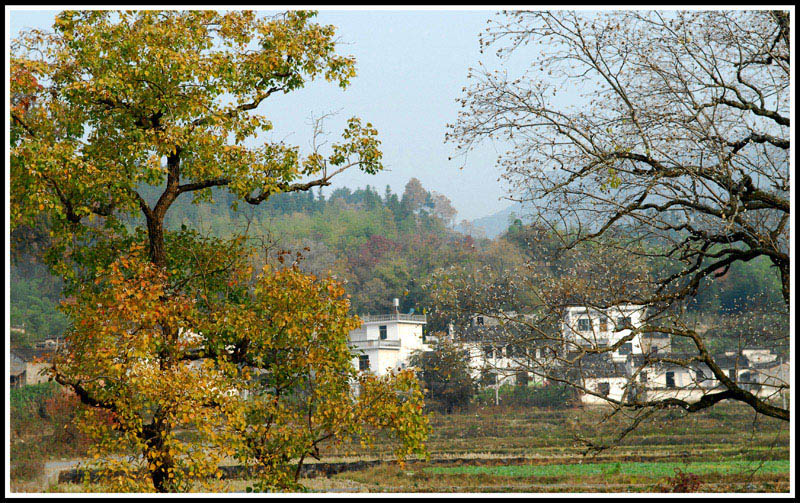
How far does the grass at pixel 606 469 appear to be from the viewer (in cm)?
1716

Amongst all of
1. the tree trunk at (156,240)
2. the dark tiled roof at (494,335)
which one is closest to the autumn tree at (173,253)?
the tree trunk at (156,240)

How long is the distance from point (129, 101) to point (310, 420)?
359 cm

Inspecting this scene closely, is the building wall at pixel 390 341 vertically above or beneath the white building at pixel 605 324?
beneath

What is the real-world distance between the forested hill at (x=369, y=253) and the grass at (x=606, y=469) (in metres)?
6.63

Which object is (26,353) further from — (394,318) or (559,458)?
(559,458)

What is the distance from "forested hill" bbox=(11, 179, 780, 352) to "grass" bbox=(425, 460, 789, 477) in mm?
6631

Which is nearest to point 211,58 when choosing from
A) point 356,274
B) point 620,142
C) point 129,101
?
point 129,101

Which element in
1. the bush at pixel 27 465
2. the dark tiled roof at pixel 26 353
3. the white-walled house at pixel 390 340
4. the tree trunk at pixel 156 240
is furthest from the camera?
the white-walled house at pixel 390 340

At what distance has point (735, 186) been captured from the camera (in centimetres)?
630

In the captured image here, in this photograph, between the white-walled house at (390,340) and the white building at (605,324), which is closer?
the white building at (605,324)

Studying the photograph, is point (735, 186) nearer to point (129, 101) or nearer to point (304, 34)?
point (304, 34)

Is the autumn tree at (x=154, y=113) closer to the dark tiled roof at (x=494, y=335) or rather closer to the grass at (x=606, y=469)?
the dark tiled roof at (x=494, y=335)

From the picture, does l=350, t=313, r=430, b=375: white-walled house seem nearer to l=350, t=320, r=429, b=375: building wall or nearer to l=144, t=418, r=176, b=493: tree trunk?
l=350, t=320, r=429, b=375: building wall

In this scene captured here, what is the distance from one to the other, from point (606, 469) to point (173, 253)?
13.4 m
